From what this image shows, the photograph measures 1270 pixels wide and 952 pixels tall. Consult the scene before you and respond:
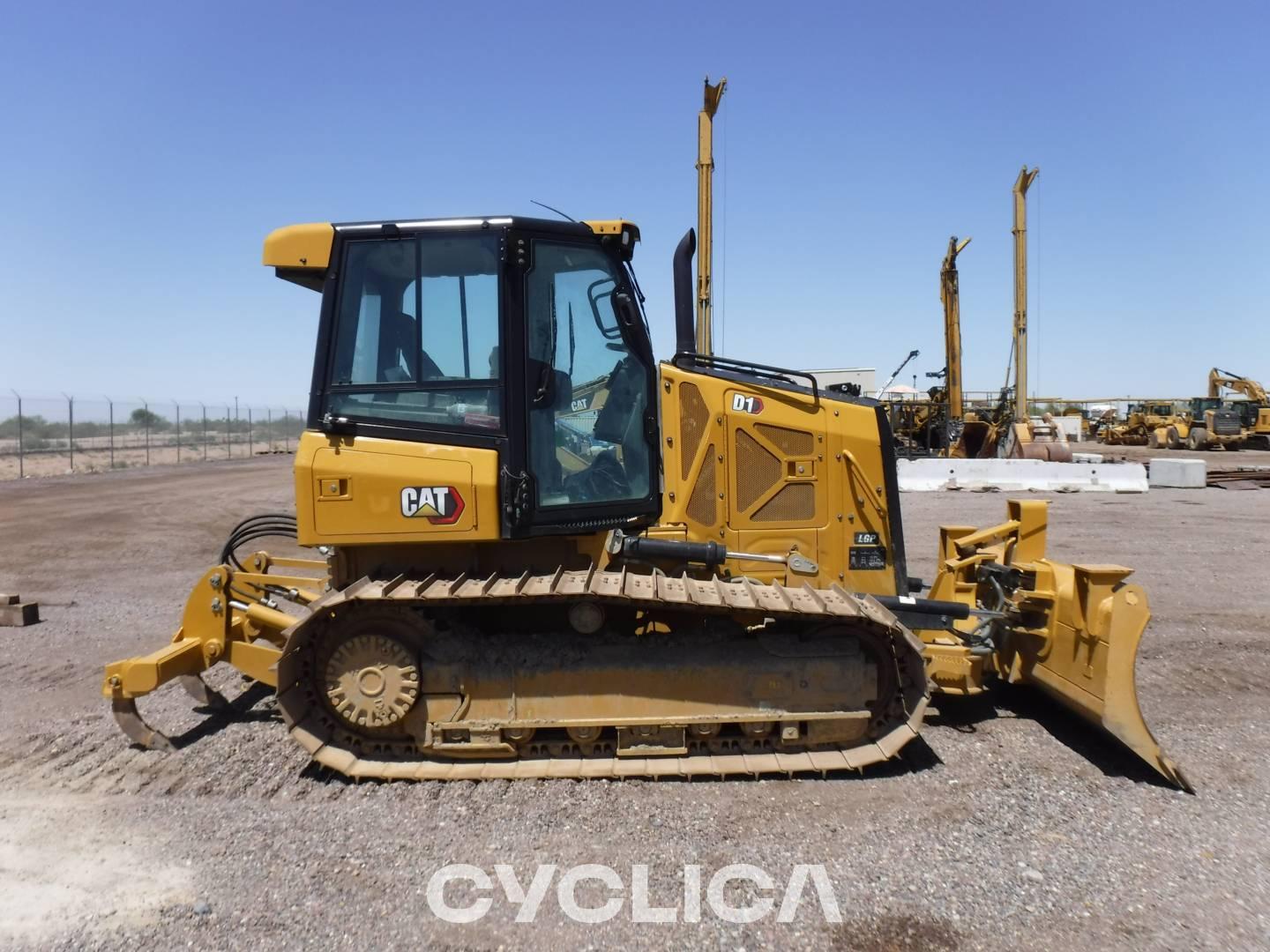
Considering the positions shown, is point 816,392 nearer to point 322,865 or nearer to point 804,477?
point 804,477

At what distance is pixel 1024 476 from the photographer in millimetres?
19875

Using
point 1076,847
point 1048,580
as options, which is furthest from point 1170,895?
point 1048,580

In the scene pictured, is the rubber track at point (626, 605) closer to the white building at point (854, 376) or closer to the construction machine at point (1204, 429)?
the white building at point (854, 376)

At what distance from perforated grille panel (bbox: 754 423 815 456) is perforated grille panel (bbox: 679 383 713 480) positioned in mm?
340


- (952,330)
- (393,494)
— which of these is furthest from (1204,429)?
(393,494)

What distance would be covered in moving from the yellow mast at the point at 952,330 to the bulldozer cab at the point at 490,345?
2210 cm

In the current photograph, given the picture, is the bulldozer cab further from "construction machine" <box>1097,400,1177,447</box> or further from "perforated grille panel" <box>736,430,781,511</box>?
"construction machine" <box>1097,400,1177,447</box>

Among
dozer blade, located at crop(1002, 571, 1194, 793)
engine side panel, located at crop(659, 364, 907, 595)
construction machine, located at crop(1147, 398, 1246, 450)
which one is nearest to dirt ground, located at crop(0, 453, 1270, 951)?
dozer blade, located at crop(1002, 571, 1194, 793)

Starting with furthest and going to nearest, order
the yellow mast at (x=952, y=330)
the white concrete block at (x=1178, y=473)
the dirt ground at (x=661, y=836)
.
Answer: the yellow mast at (x=952, y=330) → the white concrete block at (x=1178, y=473) → the dirt ground at (x=661, y=836)

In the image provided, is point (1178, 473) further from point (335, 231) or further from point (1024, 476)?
point (335, 231)

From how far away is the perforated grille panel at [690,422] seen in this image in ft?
17.1

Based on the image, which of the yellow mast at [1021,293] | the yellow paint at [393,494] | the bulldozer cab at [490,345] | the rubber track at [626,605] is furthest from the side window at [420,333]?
the yellow mast at [1021,293]

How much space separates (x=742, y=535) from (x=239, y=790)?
3065 mm

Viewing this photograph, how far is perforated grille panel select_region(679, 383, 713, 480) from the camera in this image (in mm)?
5223
